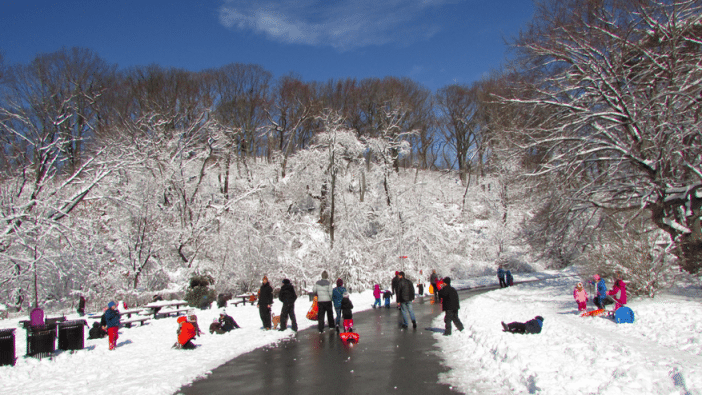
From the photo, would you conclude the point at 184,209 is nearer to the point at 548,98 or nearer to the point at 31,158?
the point at 31,158

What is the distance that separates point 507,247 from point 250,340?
3530 centimetres

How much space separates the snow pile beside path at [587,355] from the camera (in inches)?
224

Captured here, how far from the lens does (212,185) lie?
37500 mm

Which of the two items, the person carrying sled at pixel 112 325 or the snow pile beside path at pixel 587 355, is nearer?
the snow pile beside path at pixel 587 355

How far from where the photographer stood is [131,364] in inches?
353

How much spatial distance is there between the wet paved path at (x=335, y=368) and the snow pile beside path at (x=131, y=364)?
55 cm

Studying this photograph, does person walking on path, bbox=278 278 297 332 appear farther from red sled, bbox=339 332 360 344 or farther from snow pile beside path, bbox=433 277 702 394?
snow pile beside path, bbox=433 277 702 394

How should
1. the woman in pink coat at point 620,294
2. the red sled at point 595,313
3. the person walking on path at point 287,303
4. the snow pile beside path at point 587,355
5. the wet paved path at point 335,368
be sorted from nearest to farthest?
the snow pile beside path at point 587,355 → the wet paved path at point 335,368 → the person walking on path at point 287,303 → the woman in pink coat at point 620,294 → the red sled at point 595,313

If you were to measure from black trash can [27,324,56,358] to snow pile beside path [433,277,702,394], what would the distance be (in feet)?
27.9

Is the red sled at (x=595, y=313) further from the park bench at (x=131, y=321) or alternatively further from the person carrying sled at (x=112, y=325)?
the park bench at (x=131, y=321)

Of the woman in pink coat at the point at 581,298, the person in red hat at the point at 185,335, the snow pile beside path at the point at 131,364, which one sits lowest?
the woman in pink coat at the point at 581,298

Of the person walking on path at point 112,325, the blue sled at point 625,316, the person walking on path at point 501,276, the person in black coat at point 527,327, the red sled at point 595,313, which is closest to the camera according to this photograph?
Result: the person in black coat at point 527,327

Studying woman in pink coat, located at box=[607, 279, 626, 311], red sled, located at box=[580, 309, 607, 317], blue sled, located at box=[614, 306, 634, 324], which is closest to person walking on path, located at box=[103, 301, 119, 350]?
blue sled, located at box=[614, 306, 634, 324]

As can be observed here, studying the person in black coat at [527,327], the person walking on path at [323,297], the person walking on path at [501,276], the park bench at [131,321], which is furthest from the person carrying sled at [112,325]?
the person walking on path at [501,276]
